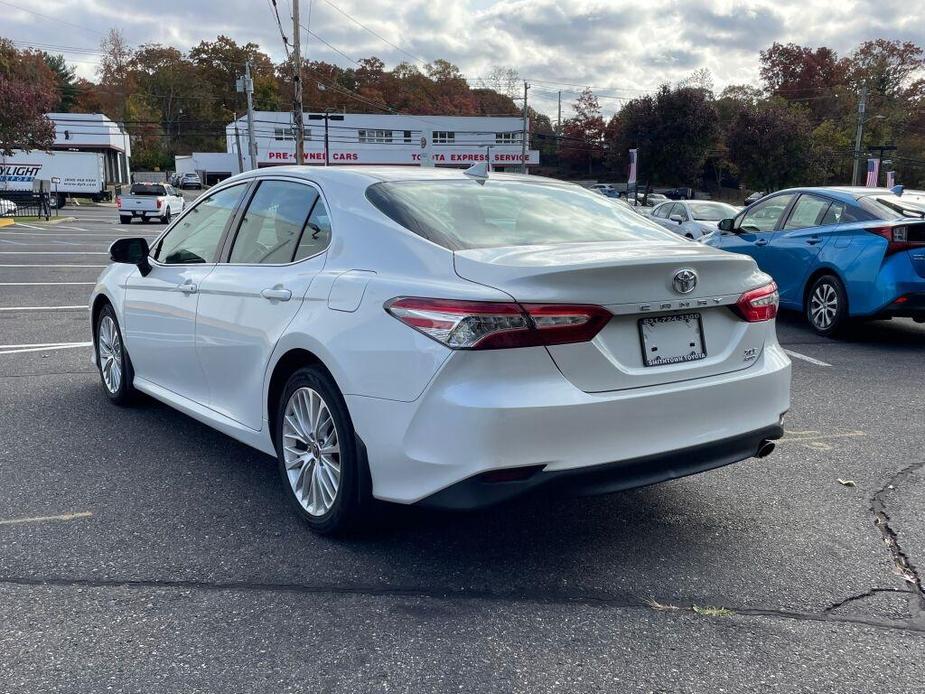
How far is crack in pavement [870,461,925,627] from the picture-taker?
317 cm

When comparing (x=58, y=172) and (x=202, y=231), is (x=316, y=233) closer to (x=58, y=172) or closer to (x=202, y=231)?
(x=202, y=231)

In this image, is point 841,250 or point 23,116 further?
point 23,116

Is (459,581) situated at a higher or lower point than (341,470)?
lower

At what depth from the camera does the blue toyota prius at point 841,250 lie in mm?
8000

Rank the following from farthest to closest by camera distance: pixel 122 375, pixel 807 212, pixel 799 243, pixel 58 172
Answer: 1. pixel 58 172
2. pixel 807 212
3. pixel 799 243
4. pixel 122 375

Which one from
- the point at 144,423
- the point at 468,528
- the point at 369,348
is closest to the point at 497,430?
the point at 369,348

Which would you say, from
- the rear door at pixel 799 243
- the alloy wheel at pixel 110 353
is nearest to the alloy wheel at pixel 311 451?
the alloy wheel at pixel 110 353

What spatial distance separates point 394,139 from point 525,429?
80.8 m

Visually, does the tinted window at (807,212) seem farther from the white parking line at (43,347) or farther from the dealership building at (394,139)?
the dealership building at (394,139)

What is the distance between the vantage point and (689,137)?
162ft

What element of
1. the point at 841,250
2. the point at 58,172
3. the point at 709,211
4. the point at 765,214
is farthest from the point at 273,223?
the point at 58,172

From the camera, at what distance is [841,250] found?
863 centimetres

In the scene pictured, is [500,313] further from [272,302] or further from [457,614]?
[272,302]

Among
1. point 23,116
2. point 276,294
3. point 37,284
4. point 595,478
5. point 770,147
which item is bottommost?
point 37,284
